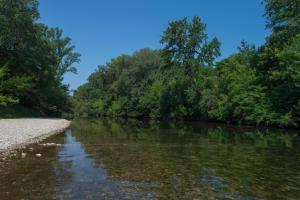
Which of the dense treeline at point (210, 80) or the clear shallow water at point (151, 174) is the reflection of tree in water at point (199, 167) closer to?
the clear shallow water at point (151, 174)

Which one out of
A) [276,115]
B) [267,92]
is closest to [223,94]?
[267,92]

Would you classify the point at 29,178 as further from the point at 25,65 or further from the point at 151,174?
the point at 25,65

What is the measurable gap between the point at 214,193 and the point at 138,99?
64550 millimetres

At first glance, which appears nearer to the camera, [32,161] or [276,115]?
[32,161]

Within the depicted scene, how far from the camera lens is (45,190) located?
8258mm

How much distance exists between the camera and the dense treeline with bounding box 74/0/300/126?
1353 inches

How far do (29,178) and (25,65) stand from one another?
39.1m

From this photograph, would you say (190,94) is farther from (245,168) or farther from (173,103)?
(245,168)

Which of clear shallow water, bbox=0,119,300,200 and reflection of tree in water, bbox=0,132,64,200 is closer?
reflection of tree in water, bbox=0,132,64,200

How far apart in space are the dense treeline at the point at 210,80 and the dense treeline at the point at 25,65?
62.6 ft

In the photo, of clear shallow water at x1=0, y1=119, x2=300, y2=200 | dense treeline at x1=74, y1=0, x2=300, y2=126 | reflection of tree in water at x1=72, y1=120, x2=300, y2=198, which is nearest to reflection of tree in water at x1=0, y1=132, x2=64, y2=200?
clear shallow water at x1=0, y1=119, x2=300, y2=200

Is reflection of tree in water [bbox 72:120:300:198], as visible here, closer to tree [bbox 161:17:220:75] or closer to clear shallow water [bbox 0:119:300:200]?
clear shallow water [bbox 0:119:300:200]

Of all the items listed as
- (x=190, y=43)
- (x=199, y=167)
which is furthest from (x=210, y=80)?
(x=199, y=167)

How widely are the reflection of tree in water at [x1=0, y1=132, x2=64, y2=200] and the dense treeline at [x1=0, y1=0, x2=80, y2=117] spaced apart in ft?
86.5
